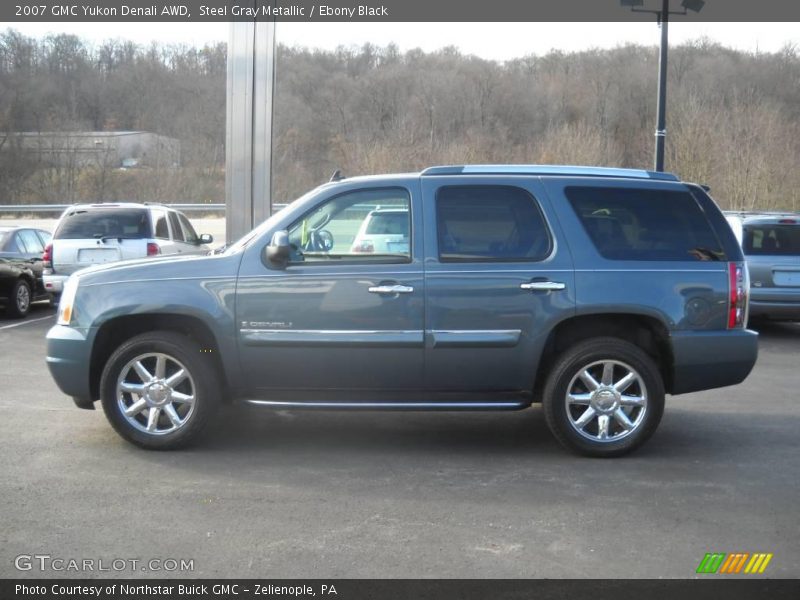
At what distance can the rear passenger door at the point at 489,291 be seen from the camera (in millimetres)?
6129

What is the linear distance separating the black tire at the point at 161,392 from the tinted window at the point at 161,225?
27.5 ft

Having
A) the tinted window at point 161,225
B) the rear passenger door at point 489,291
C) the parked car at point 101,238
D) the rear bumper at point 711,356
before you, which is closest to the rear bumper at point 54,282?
the parked car at point 101,238

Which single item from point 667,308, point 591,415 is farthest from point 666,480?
point 667,308

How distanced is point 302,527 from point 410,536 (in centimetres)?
58

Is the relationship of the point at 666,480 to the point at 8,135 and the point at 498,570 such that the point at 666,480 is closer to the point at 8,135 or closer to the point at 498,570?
the point at 498,570

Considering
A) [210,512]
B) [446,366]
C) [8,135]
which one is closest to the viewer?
[210,512]

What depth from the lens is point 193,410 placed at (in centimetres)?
624

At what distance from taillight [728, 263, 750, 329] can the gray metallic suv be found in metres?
0.01

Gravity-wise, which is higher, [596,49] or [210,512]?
[596,49]

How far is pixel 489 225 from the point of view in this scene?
20.6 ft

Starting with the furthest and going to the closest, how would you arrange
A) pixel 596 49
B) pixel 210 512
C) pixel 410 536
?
pixel 596 49 < pixel 210 512 < pixel 410 536

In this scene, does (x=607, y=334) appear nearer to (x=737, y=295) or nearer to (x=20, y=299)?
(x=737, y=295)

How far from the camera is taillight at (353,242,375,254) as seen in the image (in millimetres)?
6262
